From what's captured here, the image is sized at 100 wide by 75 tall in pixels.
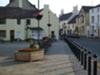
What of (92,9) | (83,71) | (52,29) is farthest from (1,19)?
(83,71)

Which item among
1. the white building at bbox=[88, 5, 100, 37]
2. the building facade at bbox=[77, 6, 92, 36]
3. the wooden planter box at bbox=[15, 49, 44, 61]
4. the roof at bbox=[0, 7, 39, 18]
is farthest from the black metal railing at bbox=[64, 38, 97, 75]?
the building facade at bbox=[77, 6, 92, 36]

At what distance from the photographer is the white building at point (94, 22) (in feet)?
308

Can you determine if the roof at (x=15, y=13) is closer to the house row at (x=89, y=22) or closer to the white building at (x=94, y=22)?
the white building at (x=94, y=22)

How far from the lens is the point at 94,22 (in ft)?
318

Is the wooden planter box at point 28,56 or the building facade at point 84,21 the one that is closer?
the wooden planter box at point 28,56

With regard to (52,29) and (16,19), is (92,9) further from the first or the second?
(16,19)

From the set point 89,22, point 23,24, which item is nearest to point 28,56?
point 23,24

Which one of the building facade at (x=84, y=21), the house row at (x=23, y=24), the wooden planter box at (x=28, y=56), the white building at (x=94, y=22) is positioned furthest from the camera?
the building facade at (x=84, y=21)

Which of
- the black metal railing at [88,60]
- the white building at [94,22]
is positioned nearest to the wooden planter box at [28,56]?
the black metal railing at [88,60]

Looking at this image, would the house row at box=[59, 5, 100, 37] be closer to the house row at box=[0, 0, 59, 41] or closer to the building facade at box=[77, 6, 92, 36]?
the building facade at box=[77, 6, 92, 36]

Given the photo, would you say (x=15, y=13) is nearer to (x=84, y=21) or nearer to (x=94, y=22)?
(x=94, y=22)

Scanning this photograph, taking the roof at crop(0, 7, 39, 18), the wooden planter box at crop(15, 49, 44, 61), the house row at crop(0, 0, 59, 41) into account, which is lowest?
the wooden planter box at crop(15, 49, 44, 61)

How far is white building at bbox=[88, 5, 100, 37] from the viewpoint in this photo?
93.8 meters

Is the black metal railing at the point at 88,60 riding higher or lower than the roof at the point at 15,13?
lower
